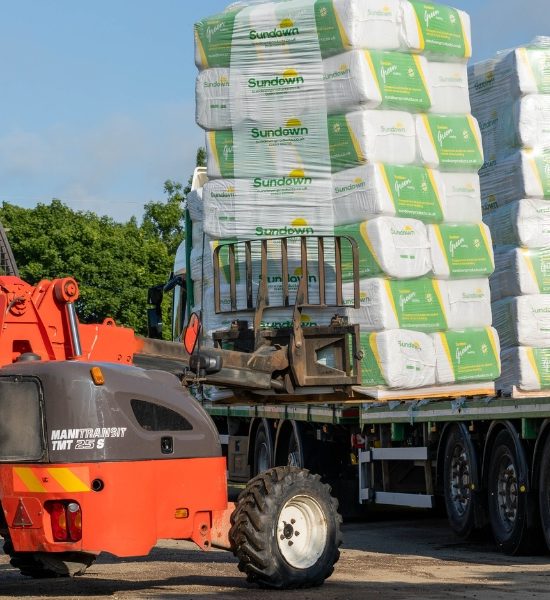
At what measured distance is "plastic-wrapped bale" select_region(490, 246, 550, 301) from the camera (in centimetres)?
1304

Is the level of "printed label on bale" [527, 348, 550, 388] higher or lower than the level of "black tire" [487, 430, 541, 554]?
higher

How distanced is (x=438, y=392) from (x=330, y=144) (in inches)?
96.4

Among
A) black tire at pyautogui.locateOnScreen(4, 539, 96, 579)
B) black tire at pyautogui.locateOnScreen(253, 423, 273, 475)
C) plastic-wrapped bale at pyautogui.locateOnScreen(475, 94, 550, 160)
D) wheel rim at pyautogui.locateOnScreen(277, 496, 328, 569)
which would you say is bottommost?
black tire at pyautogui.locateOnScreen(4, 539, 96, 579)

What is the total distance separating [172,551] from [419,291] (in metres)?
3.13

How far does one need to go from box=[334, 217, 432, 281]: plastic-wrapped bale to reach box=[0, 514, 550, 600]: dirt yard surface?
7.90 ft

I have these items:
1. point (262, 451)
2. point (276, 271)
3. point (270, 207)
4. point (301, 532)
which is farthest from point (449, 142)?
point (262, 451)

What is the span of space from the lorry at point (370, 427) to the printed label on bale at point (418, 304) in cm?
53

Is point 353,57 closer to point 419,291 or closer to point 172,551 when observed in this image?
point 419,291

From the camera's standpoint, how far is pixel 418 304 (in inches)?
486

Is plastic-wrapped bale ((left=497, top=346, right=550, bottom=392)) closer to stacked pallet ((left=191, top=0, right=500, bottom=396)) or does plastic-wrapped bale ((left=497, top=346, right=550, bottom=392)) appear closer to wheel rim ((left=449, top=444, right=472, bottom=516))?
stacked pallet ((left=191, top=0, right=500, bottom=396))

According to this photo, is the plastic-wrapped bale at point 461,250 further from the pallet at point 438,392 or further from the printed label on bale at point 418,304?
the pallet at point 438,392

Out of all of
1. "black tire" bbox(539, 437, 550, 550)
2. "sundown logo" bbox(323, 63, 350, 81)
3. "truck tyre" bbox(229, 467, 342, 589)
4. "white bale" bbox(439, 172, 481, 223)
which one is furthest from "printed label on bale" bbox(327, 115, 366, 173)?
"truck tyre" bbox(229, 467, 342, 589)

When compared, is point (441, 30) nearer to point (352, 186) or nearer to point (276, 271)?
point (352, 186)

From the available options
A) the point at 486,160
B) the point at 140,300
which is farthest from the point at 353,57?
the point at 140,300
